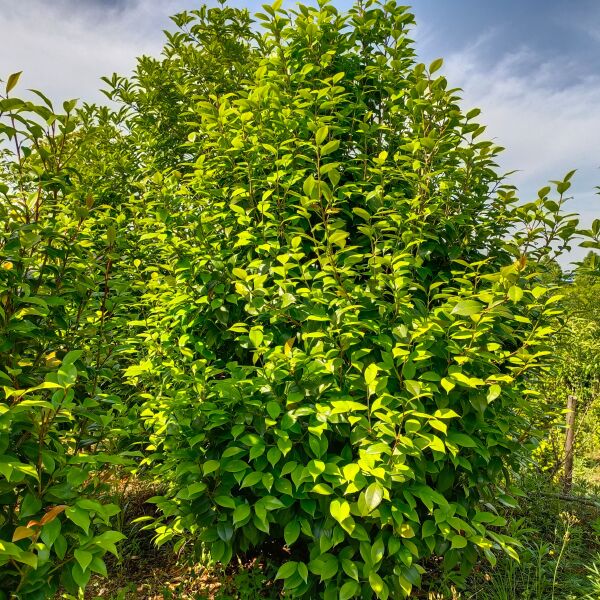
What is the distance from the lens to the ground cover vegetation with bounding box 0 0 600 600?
6.48ft

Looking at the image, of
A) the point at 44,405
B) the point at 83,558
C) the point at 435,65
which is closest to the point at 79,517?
the point at 83,558

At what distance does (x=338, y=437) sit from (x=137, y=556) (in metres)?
2.21

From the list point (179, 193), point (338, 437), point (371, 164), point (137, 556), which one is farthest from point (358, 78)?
point (137, 556)

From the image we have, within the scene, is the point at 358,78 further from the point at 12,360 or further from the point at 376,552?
the point at 376,552

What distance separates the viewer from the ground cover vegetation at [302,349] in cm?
197

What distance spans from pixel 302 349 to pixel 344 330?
0.35m

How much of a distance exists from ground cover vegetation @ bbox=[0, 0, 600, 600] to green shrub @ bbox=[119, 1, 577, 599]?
0.06 ft

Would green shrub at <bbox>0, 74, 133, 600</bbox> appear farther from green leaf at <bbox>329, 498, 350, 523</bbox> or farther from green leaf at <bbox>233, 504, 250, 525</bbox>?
green leaf at <bbox>329, 498, 350, 523</bbox>

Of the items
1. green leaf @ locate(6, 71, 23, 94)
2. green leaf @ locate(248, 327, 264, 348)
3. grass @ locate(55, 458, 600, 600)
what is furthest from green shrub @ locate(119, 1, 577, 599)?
green leaf @ locate(6, 71, 23, 94)

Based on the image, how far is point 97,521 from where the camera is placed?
1846 mm

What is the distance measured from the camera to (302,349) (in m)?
2.57

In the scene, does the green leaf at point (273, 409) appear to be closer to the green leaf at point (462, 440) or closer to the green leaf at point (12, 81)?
the green leaf at point (462, 440)

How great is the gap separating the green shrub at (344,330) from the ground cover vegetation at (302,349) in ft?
0.06

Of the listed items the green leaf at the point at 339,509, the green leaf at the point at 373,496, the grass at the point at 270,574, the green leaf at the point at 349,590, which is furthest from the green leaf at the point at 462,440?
the grass at the point at 270,574
